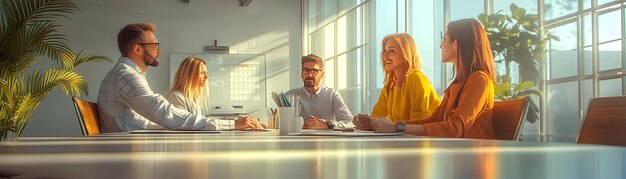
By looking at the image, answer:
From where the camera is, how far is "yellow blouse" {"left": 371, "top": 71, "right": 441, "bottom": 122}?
3707mm

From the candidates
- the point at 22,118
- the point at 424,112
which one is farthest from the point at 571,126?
the point at 22,118

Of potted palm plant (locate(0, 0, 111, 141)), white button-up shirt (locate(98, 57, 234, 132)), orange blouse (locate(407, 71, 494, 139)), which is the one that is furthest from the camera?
potted palm plant (locate(0, 0, 111, 141))

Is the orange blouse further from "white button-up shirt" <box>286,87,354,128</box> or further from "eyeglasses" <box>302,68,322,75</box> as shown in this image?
"eyeglasses" <box>302,68,322,75</box>

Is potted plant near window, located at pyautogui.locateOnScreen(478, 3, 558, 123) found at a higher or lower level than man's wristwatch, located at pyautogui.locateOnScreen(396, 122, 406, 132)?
higher

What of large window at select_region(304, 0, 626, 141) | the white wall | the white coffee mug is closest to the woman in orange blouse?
the white coffee mug

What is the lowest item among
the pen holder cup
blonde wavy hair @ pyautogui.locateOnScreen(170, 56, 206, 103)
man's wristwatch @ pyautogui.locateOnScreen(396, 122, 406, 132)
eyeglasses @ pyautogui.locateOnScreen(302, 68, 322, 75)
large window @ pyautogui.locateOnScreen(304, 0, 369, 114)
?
man's wristwatch @ pyautogui.locateOnScreen(396, 122, 406, 132)

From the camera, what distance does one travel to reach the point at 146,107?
11.7 ft

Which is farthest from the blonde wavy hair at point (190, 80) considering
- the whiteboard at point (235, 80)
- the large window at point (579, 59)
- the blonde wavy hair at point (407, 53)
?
the whiteboard at point (235, 80)

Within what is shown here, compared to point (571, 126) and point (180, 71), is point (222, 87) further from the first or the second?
point (571, 126)

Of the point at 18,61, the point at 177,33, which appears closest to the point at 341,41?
the point at 177,33

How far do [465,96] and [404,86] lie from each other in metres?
0.88

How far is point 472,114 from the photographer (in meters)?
2.88

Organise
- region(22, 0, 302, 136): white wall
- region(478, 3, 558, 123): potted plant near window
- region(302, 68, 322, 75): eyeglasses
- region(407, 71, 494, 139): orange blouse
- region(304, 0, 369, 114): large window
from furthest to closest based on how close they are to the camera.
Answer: region(22, 0, 302, 136): white wall, region(304, 0, 369, 114): large window, region(302, 68, 322, 75): eyeglasses, region(478, 3, 558, 123): potted plant near window, region(407, 71, 494, 139): orange blouse

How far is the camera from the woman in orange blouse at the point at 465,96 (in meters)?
2.87
